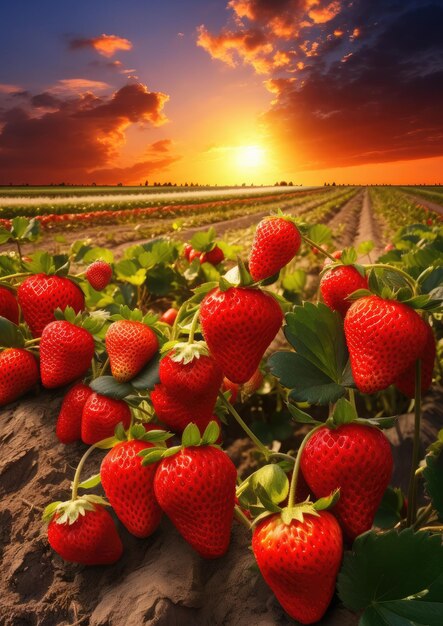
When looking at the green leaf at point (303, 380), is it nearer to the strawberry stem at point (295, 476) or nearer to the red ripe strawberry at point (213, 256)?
the strawberry stem at point (295, 476)

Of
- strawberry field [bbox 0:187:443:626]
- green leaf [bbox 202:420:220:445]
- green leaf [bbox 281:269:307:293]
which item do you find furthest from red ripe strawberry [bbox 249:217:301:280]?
green leaf [bbox 281:269:307:293]

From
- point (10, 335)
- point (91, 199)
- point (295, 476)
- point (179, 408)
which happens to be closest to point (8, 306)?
point (10, 335)

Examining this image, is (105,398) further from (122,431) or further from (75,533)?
(75,533)

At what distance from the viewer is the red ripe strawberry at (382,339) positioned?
1.07 meters

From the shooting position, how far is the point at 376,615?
0.93 metres

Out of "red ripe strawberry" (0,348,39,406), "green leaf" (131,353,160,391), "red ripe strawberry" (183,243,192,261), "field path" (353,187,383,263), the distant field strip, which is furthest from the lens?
the distant field strip

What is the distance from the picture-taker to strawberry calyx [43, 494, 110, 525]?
1225mm

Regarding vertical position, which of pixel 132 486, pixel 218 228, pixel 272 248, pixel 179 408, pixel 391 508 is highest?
pixel 272 248

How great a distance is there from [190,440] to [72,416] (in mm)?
649

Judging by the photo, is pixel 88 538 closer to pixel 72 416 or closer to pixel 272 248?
pixel 72 416

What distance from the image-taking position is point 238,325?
3.85 feet

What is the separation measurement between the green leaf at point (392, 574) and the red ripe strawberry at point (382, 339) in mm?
322

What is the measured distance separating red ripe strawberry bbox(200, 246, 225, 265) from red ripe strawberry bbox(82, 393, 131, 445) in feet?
6.41

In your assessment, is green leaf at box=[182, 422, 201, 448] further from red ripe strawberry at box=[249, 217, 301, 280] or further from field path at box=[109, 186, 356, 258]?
field path at box=[109, 186, 356, 258]
